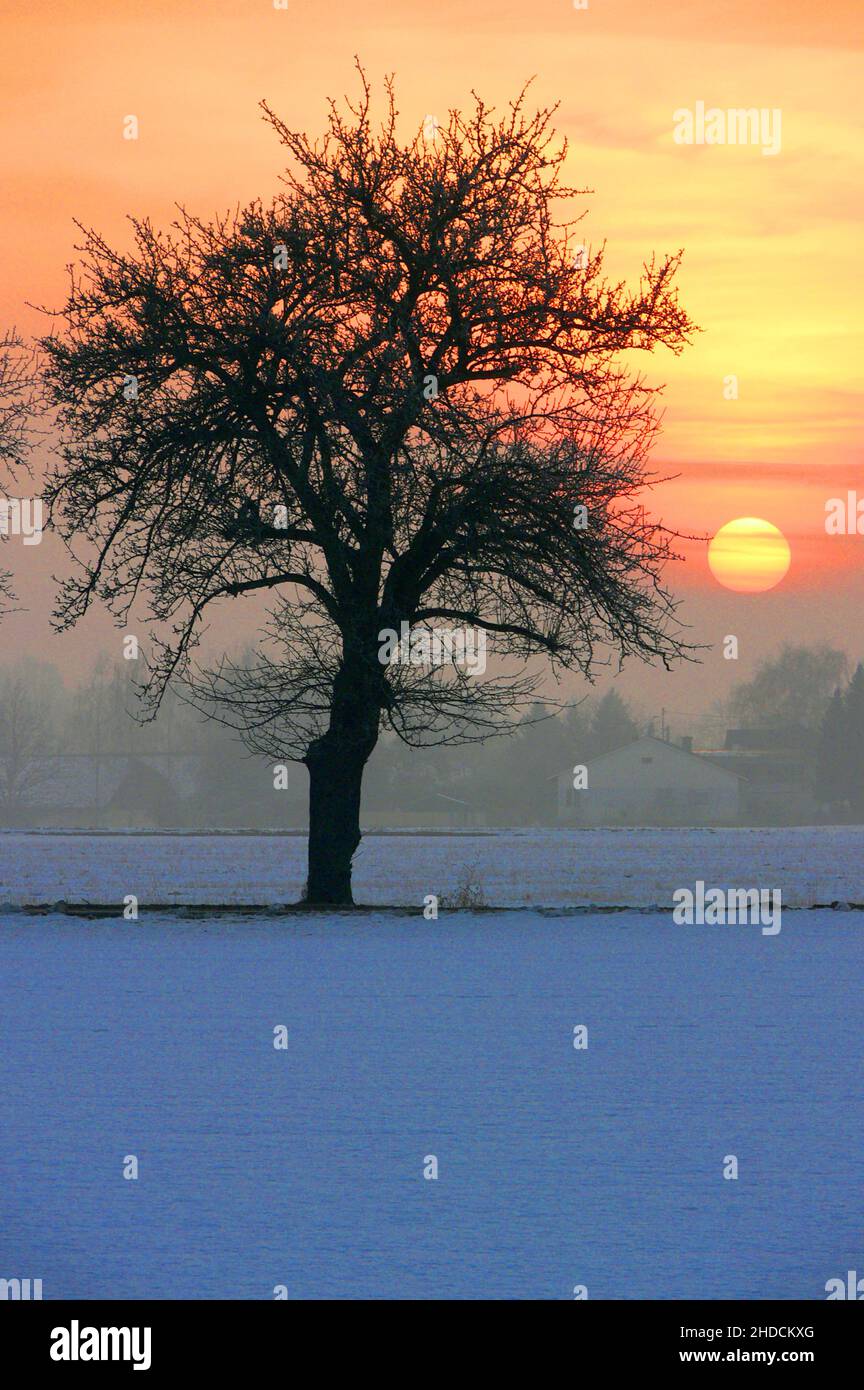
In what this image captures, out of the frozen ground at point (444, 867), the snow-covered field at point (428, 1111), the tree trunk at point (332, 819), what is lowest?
the frozen ground at point (444, 867)

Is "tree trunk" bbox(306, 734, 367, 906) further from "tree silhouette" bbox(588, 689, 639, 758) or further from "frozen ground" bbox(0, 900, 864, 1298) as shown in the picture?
"tree silhouette" bbox(588, 689, 639, 758)

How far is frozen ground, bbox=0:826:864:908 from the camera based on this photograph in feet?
114

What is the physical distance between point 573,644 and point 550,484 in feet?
9.66

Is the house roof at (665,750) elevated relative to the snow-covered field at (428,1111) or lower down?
elevated

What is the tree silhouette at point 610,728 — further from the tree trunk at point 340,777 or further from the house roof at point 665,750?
the tree trunk at point 340,777

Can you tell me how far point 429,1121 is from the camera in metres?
Answer: 10.5

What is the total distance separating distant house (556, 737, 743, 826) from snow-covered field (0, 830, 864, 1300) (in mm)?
114731

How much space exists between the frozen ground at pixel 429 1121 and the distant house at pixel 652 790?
11718cm

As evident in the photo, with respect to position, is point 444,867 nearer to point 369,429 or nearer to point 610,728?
point 369,429

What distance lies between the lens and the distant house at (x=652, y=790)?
137250 mm

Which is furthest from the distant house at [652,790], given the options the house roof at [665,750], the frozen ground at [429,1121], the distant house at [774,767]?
the frozen ground at [429,1121]

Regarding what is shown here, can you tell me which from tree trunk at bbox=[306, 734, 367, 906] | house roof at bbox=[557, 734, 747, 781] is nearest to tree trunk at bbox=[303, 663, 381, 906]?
tree trunk at bbox=[306, 734, 367, 906]

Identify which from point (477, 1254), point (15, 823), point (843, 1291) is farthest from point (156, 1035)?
point (15, 823)

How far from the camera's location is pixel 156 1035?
14.0 meters
